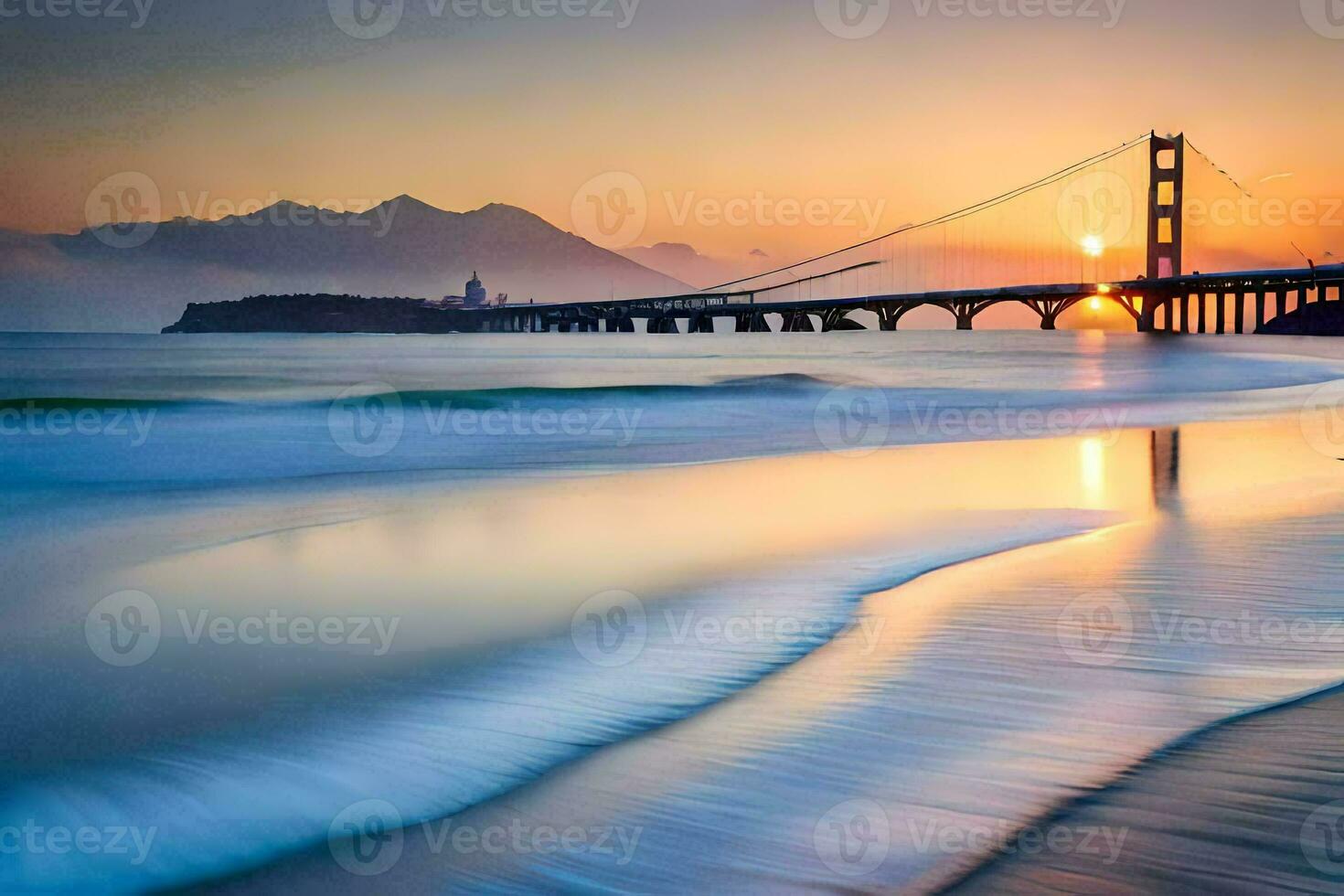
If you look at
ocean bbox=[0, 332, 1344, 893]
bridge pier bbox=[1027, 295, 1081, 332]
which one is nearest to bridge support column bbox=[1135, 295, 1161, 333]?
bridge pier bbox=[1027, 295, 1081, 332]

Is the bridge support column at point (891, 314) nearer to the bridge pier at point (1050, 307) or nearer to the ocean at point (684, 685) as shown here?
the bridge pier at point (1050, 307)

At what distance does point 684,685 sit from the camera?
400cm

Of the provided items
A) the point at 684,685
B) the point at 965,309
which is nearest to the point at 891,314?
the point at 965,309

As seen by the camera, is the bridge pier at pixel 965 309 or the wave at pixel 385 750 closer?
the wave at pixel 385 750

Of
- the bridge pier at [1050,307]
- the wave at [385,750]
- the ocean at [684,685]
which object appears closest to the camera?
the ocean at [684,685]

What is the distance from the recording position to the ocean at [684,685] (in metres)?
2.64

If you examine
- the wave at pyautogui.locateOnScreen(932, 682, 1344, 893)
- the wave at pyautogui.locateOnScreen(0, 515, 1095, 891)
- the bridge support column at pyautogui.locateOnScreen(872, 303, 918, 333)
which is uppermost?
the bridge support column at pyautogui.locateOnScreen(872, 303, 918, 333)

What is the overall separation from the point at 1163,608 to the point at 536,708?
2.87 m

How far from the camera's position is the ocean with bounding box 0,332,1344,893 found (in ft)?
8.66

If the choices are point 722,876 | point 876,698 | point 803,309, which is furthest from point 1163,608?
point 803,309

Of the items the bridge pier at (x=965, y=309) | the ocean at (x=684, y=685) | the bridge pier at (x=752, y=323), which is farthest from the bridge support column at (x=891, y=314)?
the ocean at (x=684, y=685)

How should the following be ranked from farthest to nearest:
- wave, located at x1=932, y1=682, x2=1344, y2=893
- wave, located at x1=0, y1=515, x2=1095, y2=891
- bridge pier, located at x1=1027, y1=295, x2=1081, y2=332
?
bridge pier, located at x1=1027, y1=295, x2=1081, y2=332 → wave, located at x1=0, y1=515, x2=1095, y2=891 → wave, located at x1=932, y1=682, x2=1344, y2=893

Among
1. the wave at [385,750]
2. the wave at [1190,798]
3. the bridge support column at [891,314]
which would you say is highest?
the bridge support column at [891,314]

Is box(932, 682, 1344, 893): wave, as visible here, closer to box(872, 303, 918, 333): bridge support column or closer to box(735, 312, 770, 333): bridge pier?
box(872, 303, 918, 333): bridge support column
